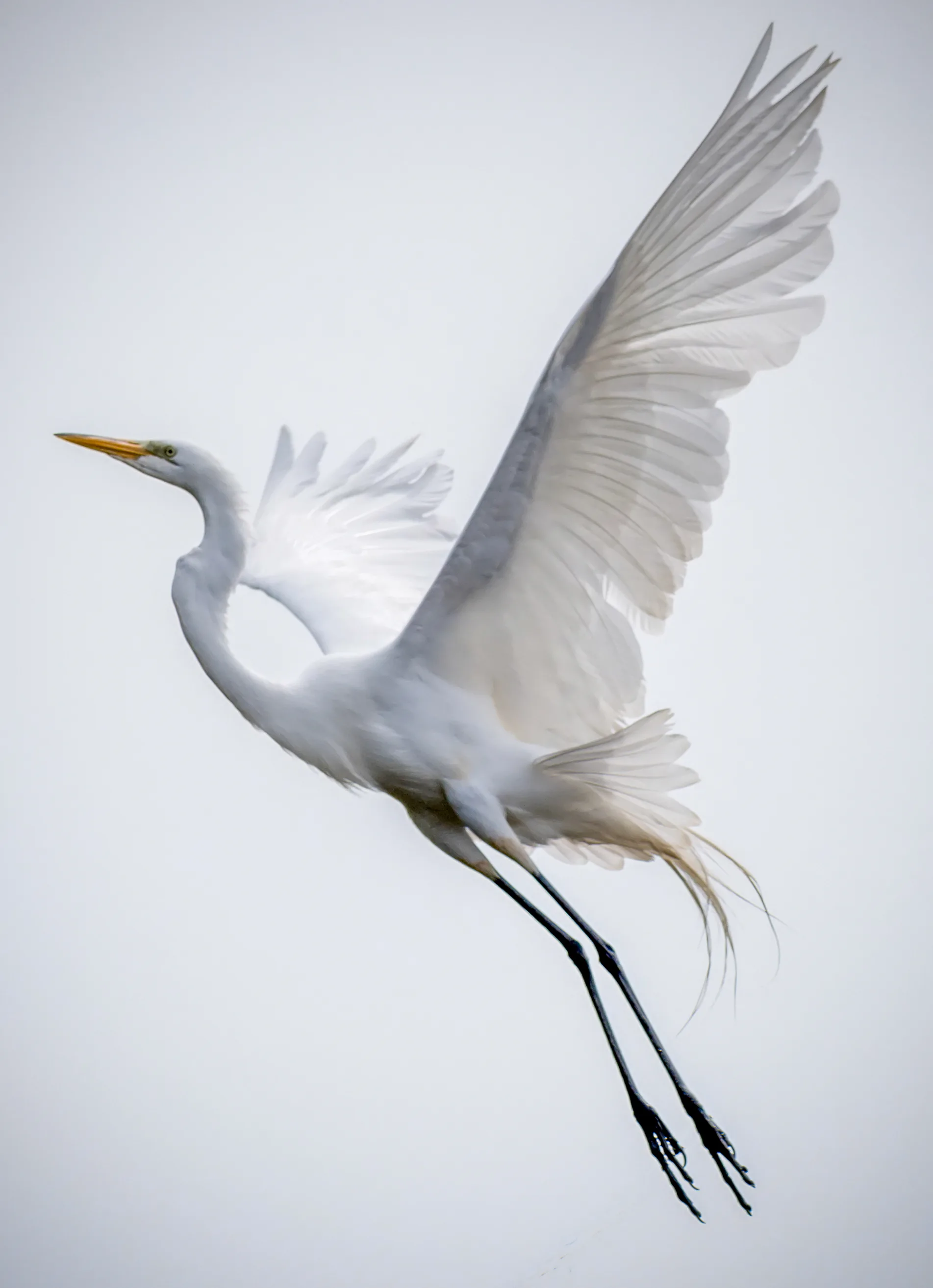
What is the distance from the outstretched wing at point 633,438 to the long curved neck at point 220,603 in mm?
311

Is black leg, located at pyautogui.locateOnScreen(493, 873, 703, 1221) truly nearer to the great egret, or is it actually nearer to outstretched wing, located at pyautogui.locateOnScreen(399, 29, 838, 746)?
the great egret

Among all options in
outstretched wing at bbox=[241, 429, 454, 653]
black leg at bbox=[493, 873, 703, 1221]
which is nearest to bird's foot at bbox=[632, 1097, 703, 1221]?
black leg at bbox=[493, 873, 703, 1221]

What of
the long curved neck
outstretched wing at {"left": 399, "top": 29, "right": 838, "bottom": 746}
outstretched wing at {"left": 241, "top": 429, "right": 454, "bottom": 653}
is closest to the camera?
outstretched wing at {"left": 399, "top": 29, "right": 838, "bottom": 746}

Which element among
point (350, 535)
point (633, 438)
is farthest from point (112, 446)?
point (633, 438)

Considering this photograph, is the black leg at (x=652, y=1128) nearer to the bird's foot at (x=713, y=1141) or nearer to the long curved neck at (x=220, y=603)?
the bird's foot at (x=713, y=1141)

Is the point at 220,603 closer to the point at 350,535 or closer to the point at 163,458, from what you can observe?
the point at 163,458

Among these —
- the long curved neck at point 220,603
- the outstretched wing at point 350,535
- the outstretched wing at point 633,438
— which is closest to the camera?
the outstretched wing at point 633,438

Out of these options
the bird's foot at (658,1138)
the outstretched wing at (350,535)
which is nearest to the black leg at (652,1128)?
the bird's foot at (658,1138)

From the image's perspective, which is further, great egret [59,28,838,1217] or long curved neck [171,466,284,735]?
long curved neck [171,466,284,735]

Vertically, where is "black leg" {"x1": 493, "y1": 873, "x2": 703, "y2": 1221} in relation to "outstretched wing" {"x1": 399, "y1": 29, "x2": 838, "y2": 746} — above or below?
below

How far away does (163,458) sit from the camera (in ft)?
9.66

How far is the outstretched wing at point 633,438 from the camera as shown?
7.34 ft

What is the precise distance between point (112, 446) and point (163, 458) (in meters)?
0.12

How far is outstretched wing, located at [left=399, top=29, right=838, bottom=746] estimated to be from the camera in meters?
2.24
